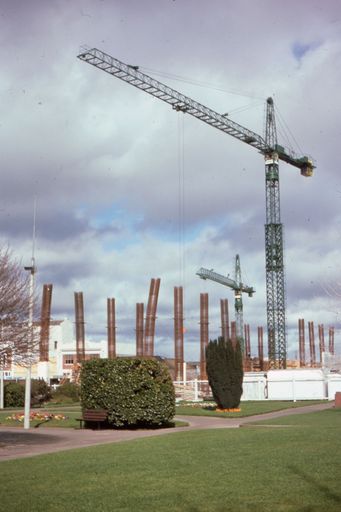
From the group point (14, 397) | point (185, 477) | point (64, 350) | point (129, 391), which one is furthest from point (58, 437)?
point (64, 350)

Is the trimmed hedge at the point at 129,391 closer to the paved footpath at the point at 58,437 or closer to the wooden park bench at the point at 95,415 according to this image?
the wooden park bench at the point at 95,415

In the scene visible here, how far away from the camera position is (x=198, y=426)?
79.3 ft

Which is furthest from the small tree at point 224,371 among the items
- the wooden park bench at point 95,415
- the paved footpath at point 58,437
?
the wooden park bench at point 95,415

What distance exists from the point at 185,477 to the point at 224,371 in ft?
63.3

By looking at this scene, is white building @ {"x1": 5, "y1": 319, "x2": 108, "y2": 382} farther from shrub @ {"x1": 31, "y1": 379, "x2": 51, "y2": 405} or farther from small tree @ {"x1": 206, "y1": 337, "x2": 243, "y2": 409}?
small tree @ {"x1": 206, "y1": 337, "x2": 243, "y2": 409}

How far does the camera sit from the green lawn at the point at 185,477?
917 centimetres

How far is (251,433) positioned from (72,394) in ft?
97.3

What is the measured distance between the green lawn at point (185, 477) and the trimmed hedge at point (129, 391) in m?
6.25

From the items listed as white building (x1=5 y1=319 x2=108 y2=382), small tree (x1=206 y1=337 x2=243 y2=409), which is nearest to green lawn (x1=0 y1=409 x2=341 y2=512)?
small tree (x1=206 y1=337 x2=243 y2=409)

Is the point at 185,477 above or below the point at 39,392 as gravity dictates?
above

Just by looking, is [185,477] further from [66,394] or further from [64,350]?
[64,350]

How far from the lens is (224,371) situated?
100 feet

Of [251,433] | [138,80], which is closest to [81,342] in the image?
[138,80]

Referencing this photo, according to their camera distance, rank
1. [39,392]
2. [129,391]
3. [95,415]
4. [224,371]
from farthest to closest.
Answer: [39,392] < [224,371] < [129,391] < [95,415]
